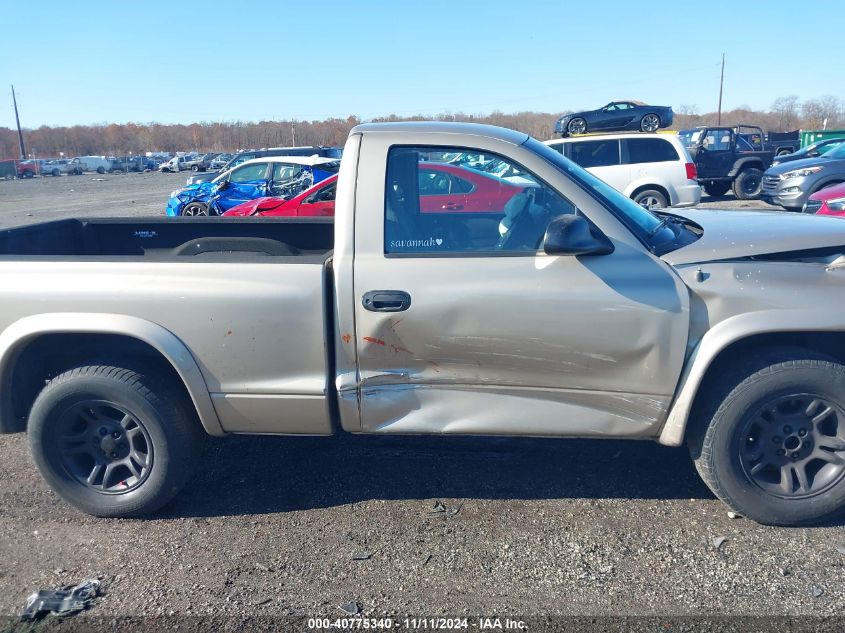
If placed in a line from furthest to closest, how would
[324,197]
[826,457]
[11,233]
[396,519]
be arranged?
[324,197]
[11,233]
[396,519]
[826,457]

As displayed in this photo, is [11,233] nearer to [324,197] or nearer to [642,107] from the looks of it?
[324,197]

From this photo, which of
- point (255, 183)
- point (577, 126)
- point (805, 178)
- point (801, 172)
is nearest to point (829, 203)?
point (805, 178)

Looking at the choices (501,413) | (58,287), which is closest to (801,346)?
(501,413)

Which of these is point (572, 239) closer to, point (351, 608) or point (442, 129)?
point (442, 129)

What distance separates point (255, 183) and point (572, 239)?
13.3 m

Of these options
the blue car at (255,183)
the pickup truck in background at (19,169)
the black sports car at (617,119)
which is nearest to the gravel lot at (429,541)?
the blue car at (255,183)

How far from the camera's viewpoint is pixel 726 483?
11.6 feet

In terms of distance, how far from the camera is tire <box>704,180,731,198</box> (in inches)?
799

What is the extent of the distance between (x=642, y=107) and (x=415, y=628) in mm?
17626

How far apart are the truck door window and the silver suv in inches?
533

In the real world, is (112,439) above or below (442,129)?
below

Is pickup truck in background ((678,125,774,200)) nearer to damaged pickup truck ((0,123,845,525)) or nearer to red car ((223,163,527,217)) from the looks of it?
damaged pickup truck ((0,123,845,525))

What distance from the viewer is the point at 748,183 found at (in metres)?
19.8

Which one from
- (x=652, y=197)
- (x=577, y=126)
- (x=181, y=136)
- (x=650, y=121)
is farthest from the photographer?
(x=181, y=136)
